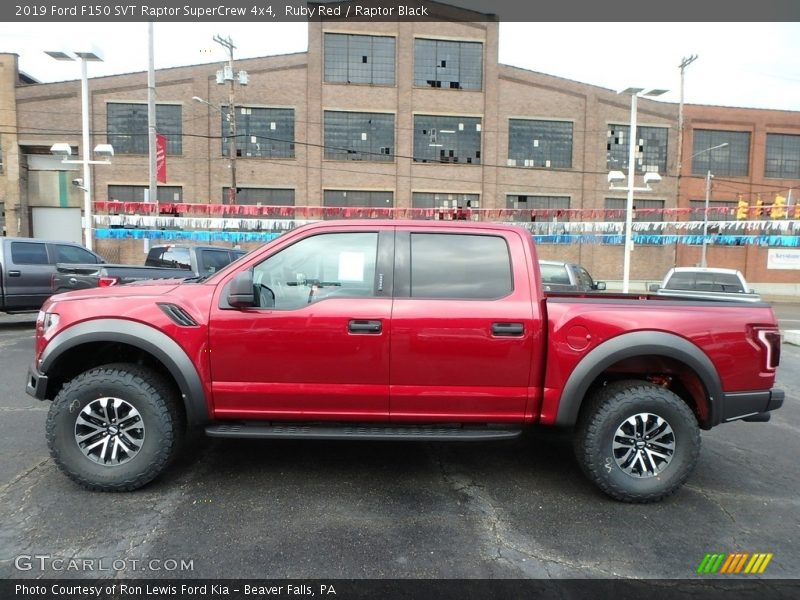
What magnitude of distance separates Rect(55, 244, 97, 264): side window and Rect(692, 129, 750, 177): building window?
35.9 metres

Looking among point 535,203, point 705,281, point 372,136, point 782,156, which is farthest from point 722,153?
point 705,281

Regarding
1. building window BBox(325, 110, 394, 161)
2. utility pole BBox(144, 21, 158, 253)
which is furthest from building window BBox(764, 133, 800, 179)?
utility pole BBox(144, 21, 158, 253)

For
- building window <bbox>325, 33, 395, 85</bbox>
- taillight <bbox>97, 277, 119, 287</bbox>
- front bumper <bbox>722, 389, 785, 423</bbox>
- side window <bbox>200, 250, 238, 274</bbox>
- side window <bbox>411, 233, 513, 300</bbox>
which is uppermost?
building window <bbox>325, 33, 395, 85</bbox>

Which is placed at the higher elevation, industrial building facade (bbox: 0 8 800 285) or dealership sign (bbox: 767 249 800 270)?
industrial building facade (bbox: 0 8 800 285)

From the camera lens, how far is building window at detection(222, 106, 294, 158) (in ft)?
98.4

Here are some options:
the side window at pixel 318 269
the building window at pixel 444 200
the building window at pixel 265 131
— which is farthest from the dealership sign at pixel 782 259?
the side window at pixel 318 269

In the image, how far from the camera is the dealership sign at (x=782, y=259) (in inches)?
1385

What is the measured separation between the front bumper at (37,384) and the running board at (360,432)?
1191 millimetres

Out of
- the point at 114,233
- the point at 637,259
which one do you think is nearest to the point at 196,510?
the point at 114,233

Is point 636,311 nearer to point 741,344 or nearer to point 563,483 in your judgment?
point 741,344

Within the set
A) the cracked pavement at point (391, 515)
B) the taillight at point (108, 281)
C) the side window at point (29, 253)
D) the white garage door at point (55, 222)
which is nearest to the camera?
the cracked pavement at point (391, 515)

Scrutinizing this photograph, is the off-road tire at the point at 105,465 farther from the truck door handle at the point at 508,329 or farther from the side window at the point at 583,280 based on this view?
the side window at the point at 583,280

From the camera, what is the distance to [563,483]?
3.96 m

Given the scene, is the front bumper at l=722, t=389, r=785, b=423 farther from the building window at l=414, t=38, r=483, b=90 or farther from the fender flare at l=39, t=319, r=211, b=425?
the building window at l=414, t=38, r=483, b=90
